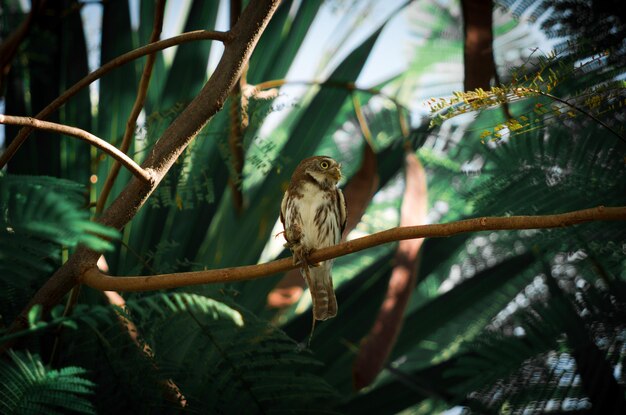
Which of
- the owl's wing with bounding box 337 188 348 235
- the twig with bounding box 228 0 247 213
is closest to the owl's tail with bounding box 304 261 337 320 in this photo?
the owl's wing with bounding box 337 188 348 235

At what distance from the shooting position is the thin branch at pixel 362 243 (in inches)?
94.7

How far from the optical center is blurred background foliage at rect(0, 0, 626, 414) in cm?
275

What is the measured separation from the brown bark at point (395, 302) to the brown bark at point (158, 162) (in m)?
1.33

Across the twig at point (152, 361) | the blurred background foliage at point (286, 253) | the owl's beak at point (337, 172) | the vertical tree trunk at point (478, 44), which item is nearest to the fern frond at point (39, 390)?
the blurred background foliage at point (286, 253)

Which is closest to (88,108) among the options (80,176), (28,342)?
(80,176)

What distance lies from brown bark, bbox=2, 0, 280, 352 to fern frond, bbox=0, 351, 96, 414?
490 millimetres

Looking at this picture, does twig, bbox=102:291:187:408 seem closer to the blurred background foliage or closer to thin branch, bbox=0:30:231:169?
the blurred background foliage

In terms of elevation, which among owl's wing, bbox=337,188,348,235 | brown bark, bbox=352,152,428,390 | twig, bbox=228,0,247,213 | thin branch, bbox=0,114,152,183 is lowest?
brown bark, bbox=352,152,428,390

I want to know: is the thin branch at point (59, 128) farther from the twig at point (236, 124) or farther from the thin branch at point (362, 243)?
the twig at point (236, 124)

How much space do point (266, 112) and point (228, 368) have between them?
1.36 metres

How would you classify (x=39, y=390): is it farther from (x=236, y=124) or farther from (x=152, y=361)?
(x=236, y=124)

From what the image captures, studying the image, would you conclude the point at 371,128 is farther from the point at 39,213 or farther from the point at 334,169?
the point at 39,213

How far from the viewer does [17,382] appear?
8.14 feet

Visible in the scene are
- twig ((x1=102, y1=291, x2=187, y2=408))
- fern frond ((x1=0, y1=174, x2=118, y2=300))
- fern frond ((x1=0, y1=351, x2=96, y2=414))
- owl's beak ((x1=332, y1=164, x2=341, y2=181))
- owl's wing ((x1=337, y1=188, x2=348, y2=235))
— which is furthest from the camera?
owl's wing ((x1=337, y1=188, x2=348, y2=235))
